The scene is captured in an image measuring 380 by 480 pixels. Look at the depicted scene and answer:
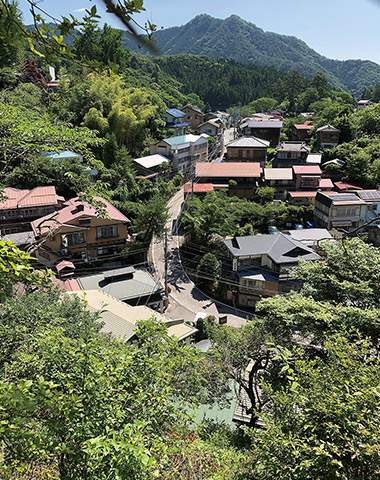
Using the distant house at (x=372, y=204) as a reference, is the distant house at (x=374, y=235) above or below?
below

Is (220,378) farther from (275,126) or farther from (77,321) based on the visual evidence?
(275,126)

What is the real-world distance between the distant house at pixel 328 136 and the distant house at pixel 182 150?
450 inches

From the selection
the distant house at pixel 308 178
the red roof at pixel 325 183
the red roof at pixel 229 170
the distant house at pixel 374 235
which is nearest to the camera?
the distant house at pixel 374 235

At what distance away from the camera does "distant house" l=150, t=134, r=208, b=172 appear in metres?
30.3

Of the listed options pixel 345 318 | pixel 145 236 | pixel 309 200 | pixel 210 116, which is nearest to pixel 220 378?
pixel 345 318

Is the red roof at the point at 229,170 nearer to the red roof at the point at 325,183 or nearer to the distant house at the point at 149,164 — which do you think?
the distant house at the point at 149,164

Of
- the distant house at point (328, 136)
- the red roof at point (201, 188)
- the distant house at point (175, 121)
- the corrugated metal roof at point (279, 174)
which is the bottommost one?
the red roof at point (201, 188)

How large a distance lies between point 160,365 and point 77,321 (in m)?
5.23

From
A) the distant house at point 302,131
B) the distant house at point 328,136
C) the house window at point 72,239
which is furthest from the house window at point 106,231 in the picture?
the distant house at point 302,131

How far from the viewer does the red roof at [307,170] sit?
26.2 meters

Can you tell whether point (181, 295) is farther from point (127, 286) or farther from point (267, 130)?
point (267, 130)

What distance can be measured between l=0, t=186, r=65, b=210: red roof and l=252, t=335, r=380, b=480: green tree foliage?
17.2 m

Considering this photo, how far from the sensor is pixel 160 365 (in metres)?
3.26

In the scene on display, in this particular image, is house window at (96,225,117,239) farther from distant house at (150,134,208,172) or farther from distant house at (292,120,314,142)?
distant house at (292,120,314,142)
